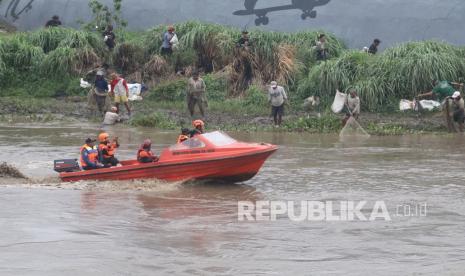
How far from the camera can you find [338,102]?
2894cm

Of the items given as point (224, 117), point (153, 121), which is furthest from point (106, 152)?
point (224, 117)

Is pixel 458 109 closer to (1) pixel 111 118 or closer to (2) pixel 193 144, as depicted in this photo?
(1) pixel 111 118

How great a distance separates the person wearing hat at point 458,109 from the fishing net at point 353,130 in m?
2.44

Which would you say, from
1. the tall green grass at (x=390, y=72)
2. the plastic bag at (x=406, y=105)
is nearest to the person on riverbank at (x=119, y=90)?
the tall green grass at (x=390, y=72)

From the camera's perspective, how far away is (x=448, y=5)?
3216 cm

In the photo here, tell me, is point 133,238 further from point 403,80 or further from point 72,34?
point 72,34

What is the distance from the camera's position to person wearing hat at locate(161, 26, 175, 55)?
1278 inches

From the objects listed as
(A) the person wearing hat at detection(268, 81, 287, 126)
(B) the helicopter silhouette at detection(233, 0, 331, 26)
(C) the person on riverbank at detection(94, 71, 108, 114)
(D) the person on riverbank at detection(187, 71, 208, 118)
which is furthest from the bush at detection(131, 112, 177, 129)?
(B) the helicopter silhouette at detection(233, 0, 331, 26)

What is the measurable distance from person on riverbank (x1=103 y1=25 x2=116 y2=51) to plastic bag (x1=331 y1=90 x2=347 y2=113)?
8.19 m

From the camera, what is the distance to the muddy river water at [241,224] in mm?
12969

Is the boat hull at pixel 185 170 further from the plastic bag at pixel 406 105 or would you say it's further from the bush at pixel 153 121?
the plastic bag at pixel 406 105

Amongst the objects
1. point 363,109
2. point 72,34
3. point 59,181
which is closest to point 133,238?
point 59,181

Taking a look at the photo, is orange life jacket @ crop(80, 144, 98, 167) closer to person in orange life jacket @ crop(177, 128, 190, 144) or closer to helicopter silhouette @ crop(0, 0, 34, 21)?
person in orange life jacket @ crop(177, 128, 190, 144)

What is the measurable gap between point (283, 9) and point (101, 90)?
761 cm
